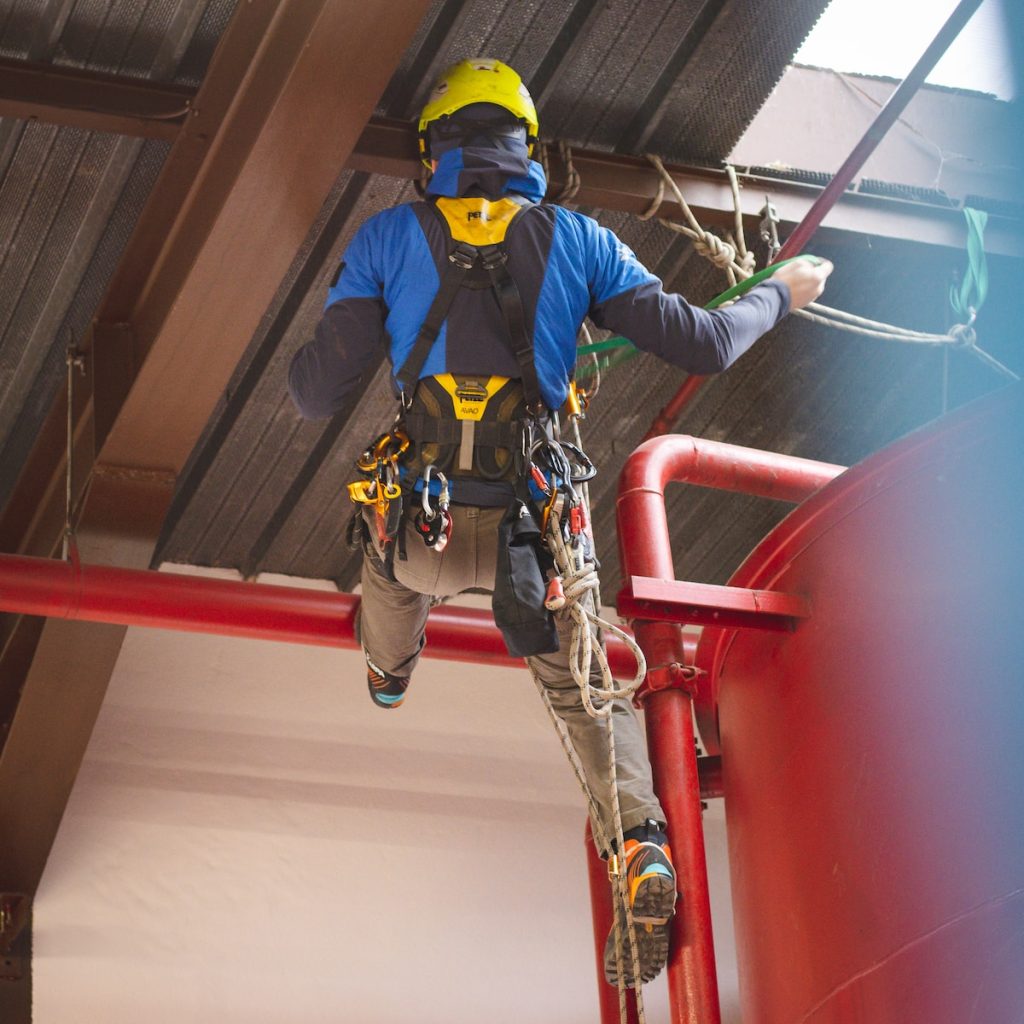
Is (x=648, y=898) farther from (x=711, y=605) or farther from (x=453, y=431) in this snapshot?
(x=453, y=431)

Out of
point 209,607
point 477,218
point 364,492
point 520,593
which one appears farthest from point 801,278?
point 209,607

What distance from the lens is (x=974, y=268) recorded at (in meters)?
5.14

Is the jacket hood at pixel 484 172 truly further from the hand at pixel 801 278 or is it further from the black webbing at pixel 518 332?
the hand at pixel 801 278

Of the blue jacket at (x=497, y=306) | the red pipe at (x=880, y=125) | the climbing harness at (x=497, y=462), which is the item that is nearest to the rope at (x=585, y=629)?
the climbing harness at (x=497, y=462)

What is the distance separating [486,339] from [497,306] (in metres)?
0.10

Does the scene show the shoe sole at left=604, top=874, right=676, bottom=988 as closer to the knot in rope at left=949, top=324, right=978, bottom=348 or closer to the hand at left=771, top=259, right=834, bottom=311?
the hand at left=771, top=259, right=834, bottom=311

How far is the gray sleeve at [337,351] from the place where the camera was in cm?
376

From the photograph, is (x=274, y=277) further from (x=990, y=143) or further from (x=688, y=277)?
(x=990, y=143)

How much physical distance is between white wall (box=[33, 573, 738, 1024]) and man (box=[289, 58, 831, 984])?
108 inches

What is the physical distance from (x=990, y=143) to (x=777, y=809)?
3677 millimetres

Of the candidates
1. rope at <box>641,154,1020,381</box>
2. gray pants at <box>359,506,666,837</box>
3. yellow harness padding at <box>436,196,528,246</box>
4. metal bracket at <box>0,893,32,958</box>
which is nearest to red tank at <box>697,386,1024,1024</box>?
gray pants at <box>359,506,666,837</box>

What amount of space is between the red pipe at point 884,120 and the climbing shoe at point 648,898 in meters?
2.35

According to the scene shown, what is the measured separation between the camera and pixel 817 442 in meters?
7.07

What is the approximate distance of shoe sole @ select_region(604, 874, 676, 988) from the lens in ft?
11.9
